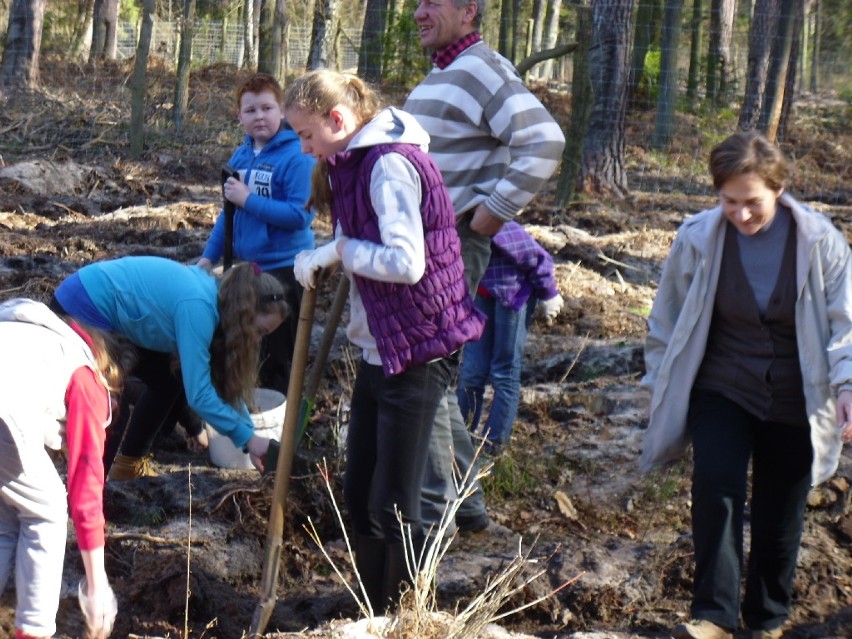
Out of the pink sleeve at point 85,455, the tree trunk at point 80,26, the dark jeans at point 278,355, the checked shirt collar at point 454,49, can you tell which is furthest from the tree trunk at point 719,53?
the pink sleeve at point 85,455

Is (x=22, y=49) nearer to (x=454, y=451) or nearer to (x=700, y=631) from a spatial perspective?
(x=454, y=451)

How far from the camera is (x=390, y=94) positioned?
14203 millimetres

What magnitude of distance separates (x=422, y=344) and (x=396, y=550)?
2.07 feet

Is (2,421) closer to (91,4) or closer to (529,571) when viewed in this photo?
(529,571)

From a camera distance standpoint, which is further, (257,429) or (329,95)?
(257,429)

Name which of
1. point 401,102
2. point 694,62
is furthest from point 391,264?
point 694,62

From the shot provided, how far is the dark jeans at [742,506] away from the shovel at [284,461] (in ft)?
3.83

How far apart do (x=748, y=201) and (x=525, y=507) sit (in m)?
1.94

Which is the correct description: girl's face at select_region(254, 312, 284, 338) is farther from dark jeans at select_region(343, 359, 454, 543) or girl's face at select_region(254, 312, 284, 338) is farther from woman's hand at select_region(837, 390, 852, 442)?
woman's hand at select_region(837, 390, 852, 442)

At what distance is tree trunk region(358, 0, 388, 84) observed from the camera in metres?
12.7

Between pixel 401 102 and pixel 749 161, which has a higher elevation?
pixel 401 102

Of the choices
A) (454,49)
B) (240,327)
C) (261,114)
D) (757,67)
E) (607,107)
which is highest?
(757,67)

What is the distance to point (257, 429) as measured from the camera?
4758 millimetres

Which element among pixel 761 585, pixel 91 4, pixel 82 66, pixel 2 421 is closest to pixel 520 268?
pixel 761 585
